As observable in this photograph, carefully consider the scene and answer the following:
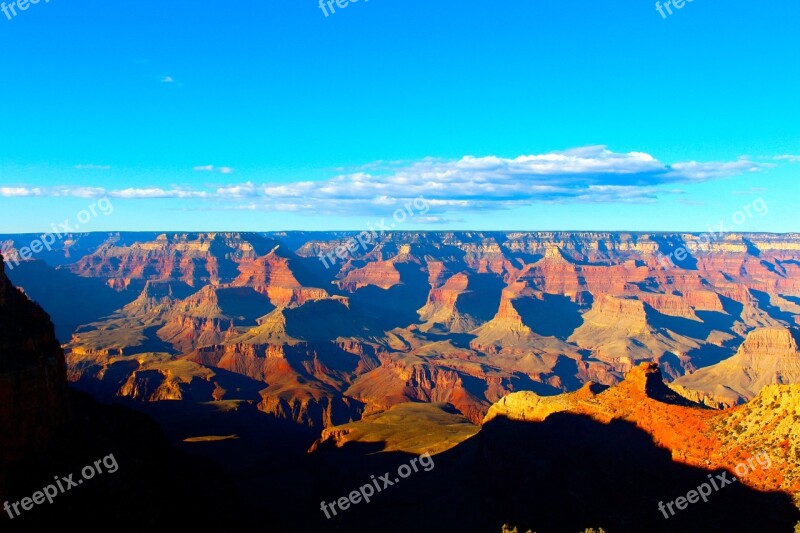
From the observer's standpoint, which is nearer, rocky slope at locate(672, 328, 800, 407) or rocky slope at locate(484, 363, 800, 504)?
rocky slope at locate(484, 363, 800, 504)

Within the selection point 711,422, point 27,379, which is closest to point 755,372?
point 711,422

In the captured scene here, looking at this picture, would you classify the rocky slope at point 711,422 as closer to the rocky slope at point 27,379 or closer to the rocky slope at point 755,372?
the rocky slope at point 27,379

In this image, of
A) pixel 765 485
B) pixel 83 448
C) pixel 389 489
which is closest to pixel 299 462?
pixel 389 489

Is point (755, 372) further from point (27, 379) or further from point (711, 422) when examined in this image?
point (27, 379)

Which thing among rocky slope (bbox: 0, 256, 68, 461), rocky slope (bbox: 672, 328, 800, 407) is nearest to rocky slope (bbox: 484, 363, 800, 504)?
rocky slope (bbox: 0, 256, 68, 461)

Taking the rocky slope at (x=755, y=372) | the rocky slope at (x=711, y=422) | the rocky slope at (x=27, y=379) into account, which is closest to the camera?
the rocky slope at (x=27, y=379)

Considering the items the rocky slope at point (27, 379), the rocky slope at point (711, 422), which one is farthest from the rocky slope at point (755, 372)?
the rocky slope at point (27, 379)

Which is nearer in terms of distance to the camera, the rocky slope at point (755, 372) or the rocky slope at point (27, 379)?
the rocky slope at point (27, 379)

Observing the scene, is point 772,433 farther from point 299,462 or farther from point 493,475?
point 299,462

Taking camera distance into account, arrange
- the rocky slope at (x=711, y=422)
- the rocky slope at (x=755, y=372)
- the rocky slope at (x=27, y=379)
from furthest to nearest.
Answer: the rocky slope at (x=755, y=372) < the rocky slope at (x=711, y=422) < the rocky slope at (x=27, y=379)

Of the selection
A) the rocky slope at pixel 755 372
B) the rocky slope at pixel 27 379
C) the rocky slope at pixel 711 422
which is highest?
the rocky slope at pixel 27 379

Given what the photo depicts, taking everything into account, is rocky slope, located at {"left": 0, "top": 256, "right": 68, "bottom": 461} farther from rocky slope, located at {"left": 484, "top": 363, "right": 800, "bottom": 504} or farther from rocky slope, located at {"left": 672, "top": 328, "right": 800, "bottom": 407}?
rocky slope, located at {"left": 672, "top": 328, "right": 800, "bottom": 407}
